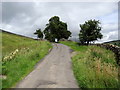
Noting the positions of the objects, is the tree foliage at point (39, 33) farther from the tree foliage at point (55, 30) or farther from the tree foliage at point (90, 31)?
the tree foliage at point (90, 31)

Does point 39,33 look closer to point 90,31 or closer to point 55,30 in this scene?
point 55,30

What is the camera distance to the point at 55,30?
75.4m

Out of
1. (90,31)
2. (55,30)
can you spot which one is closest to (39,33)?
(55,30)

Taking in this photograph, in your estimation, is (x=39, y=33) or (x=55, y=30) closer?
(x=55, y=30)

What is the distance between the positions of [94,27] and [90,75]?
162 ft

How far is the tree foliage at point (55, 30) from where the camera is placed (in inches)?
2936

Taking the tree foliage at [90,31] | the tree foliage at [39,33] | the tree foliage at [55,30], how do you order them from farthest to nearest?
the tree foliage at [39,33], the tree foliage at [55,30], the tree foliage at [90,31]

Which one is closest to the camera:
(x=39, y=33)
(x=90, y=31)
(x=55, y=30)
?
(x=90, y=31)

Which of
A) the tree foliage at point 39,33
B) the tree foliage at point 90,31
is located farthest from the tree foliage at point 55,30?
the tree foliage at point 90,31

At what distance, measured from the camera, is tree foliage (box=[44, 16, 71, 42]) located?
245ft

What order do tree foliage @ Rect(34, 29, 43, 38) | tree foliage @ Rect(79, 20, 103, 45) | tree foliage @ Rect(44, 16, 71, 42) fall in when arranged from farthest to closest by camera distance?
tree foliage @ Rect(34, 29, 43, 38) → tree foliage @ Rect(44, 16, 71, 42) → tree foliage @ Rect(79, 20, 103, 45)

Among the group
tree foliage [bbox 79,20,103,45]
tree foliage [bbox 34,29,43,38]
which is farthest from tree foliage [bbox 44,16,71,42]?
tree foliage [bbox 79,20,103,45]

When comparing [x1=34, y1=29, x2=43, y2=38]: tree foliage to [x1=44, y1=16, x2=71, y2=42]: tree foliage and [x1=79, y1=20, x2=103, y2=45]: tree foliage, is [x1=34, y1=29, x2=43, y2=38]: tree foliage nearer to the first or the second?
[x1=44, y1=16, x2=71, y2=42]: tree foliage

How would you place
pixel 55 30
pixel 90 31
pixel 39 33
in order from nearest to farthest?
1. pixel 90 31
2. pixel 55 30
3. pixel 39 33
